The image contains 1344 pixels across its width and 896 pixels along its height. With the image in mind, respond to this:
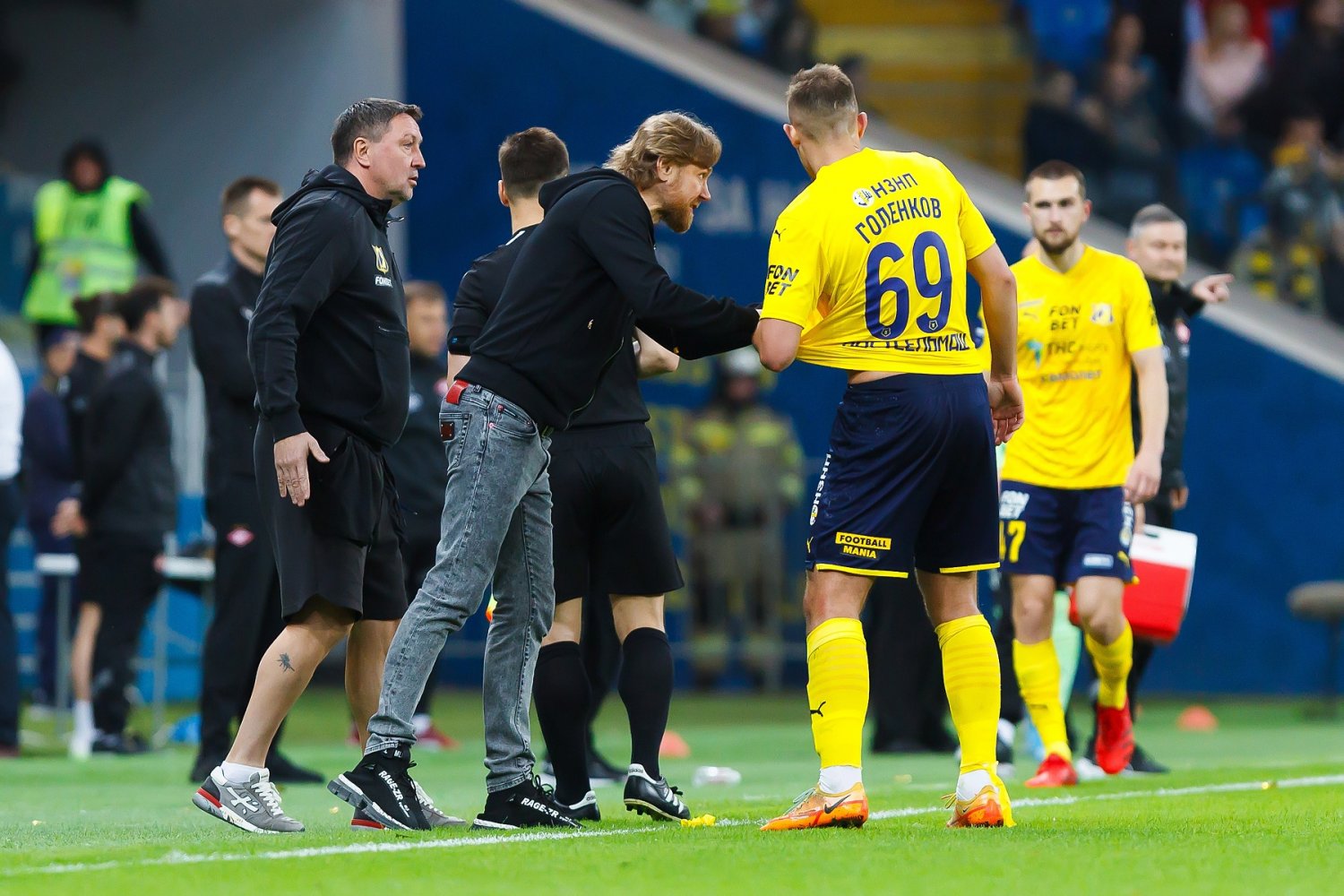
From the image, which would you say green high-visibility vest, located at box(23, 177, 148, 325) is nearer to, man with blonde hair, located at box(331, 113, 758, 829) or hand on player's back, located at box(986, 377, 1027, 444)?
man with blonde hair, located at box(331, 113, 758, 829)

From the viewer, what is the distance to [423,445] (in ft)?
33.2

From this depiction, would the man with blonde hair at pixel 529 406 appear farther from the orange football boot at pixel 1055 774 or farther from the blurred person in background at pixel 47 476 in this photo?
the blurred person in background at pixel 47 476

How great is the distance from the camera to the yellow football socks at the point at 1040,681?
7730 millimetres

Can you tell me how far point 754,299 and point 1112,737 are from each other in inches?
290

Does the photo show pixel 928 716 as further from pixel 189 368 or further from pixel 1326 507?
pixel 189 368

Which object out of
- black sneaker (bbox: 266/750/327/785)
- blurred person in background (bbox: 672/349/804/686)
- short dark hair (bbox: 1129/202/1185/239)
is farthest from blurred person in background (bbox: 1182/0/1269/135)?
black sneaker (bbox: 266/750/327/785)

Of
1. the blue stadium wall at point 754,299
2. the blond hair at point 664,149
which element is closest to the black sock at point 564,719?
the blond hair at point 664,149

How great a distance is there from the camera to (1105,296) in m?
7.91

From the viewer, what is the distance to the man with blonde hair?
5.45 metres

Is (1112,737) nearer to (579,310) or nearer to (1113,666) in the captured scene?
(1113,666)

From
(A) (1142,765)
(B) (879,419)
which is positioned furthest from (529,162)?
(A) (1142,765)

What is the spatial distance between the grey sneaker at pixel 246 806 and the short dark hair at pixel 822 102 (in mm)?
2384

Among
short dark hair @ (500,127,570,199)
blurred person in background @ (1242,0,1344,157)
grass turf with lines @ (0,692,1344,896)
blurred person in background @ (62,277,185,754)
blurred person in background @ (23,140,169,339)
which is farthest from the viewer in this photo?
blurred person in background @ (1242,0,1344,157)

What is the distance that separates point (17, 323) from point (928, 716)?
8204 millimetres
